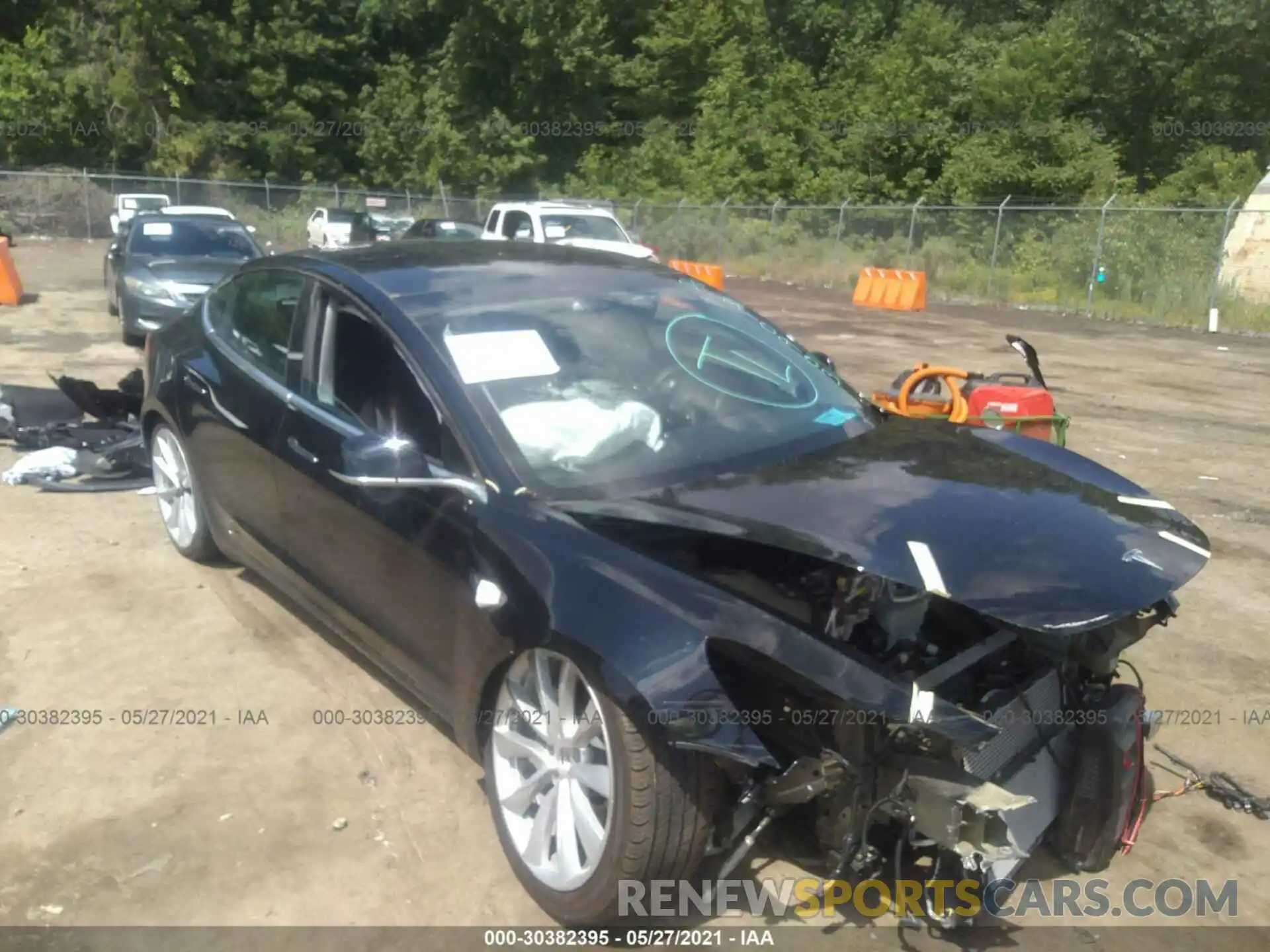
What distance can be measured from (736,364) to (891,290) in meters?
19.6

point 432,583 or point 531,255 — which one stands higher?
point 531,255

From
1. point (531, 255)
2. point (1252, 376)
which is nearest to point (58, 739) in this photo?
point (531, 255)

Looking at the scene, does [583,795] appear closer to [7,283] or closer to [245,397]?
[245,397]

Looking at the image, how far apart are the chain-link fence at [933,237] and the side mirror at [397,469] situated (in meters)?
19.9

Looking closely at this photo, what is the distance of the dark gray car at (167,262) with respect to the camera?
11859 mm

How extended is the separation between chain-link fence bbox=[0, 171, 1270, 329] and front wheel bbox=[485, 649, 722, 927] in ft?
65.8

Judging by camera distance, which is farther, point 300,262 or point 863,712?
point 300,262

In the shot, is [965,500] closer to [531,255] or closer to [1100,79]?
[531,255]

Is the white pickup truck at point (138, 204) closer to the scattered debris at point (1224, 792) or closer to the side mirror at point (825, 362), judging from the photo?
the side mirror at point (825, 362)

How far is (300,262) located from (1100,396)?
958 cm

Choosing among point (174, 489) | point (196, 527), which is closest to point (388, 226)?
point (174, 489)

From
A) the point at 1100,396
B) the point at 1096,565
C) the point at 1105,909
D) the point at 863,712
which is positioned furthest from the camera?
the point at 1100,396

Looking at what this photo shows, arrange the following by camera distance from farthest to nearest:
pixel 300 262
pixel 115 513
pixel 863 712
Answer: pixel 115 513 < pixel 300 262 < pixel 863 712

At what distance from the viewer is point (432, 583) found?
3475 mm
